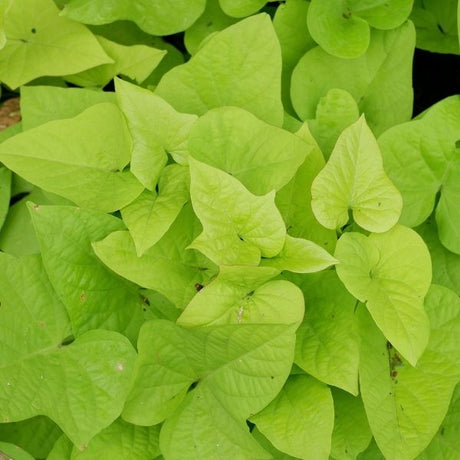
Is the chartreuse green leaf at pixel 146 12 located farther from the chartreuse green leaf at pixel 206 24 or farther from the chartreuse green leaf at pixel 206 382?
the chartreuse green leaf at pixel 206 382

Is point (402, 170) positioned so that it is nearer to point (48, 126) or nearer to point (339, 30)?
point (339, 30)

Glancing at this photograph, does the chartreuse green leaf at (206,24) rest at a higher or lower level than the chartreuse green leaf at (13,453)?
higher

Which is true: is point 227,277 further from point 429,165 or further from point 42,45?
point 42,45

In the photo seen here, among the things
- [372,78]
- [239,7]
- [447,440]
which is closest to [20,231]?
[239,7]

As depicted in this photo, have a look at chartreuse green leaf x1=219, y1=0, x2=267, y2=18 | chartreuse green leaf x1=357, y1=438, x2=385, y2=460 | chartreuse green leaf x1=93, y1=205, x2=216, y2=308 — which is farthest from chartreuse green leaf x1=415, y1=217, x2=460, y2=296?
chartreuse green leaf x1=219, y1=0, x2=267, y2=18

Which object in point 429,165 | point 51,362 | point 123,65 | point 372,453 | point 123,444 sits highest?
point 123,65

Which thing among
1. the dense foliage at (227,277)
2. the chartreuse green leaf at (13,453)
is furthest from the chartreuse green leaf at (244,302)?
the chartreuse green leaf at (13,453)
